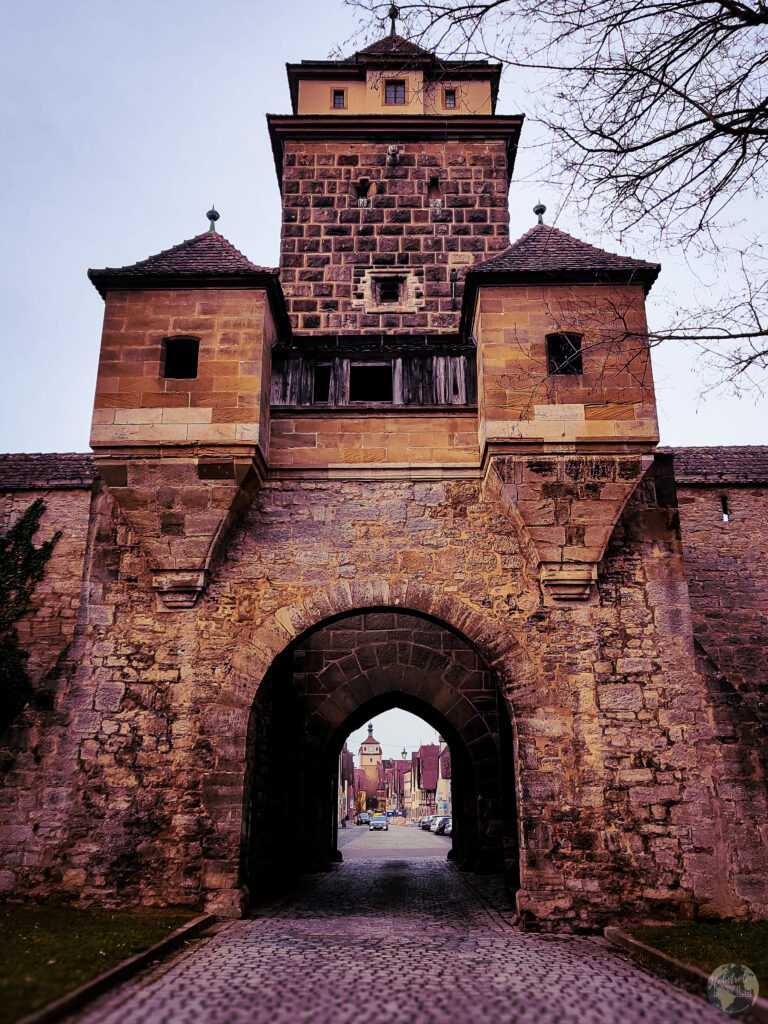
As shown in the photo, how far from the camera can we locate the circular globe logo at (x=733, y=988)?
4.82 meters

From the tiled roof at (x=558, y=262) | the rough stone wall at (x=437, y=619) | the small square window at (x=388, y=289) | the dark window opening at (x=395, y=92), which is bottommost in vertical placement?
the rough stone wall at (x=437, y=619)

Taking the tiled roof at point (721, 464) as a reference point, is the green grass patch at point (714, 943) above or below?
below

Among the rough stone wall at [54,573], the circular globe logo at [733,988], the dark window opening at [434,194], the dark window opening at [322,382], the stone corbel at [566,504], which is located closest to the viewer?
the circular globe logo at [733,988]

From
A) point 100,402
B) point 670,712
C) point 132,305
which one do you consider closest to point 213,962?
point 670,712

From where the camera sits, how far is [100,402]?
29.2ft

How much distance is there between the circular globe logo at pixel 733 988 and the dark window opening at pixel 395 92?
1445 cm

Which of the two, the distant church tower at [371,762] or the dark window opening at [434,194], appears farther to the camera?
the distant church tower at [371,762]

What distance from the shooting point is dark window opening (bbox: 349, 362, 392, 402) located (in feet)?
34.4

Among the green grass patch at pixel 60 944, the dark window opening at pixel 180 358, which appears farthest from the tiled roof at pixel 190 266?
the green grass patch at pixel 60 944

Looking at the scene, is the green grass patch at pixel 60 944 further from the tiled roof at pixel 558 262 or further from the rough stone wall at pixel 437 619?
the tiled roof at pixel 558 262

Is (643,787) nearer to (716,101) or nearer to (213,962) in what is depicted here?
(213,962)

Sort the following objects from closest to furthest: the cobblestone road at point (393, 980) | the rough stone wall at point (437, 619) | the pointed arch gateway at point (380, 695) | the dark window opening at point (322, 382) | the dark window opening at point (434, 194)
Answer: the cobblestone road at point (393, 980)
the rough stone wall at point (437, 619)
the dark window opening at point (322, 382)
the pointed arch gateway at point (380, 695)
the dark window opening at point (434, 194)

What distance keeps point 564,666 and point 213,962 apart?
162 inches

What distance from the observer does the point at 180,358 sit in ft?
31.7
